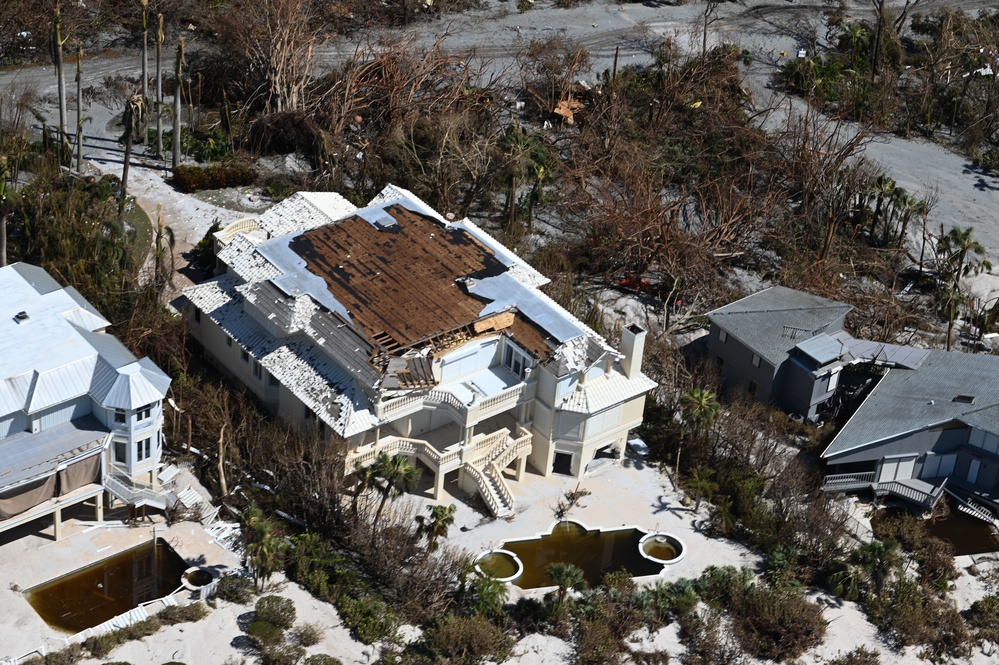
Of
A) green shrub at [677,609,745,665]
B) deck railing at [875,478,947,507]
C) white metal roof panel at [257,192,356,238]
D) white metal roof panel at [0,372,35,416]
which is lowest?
green shrub at [677,609,745,665]

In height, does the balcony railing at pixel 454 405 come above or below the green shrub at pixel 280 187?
below

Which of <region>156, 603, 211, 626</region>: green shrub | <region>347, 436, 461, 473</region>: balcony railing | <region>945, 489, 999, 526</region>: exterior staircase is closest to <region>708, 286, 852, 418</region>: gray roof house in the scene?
<region>945, 489, 999, 526</region>: exterior staircase

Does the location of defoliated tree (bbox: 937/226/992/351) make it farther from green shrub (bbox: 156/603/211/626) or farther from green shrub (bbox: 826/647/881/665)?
green shrub (bbox: 156/603/211/626)

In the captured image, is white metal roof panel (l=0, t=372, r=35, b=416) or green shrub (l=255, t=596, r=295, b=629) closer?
green shrub (l=255, t=596, r=295, b=629)

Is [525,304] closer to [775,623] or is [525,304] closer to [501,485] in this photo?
[501,485]

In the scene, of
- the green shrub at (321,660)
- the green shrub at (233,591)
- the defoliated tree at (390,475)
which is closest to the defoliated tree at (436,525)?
the defoliated tree at (390,475)

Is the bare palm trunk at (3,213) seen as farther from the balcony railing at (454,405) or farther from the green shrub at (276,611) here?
the green shrub at (276,611)

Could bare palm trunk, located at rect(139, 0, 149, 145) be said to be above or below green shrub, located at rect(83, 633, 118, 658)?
above
